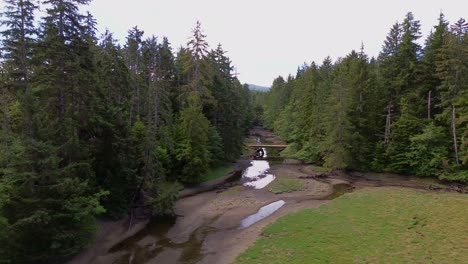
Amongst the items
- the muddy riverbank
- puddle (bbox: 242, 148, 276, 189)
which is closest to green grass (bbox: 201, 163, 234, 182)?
the muddy riverbank

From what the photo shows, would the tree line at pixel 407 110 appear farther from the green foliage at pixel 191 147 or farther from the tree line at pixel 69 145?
the tree line at pixel 69 145

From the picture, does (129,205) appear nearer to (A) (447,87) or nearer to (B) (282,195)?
(B) (282,195)

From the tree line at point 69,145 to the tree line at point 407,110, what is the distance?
62.4 feet

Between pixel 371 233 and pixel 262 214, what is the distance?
8.76m

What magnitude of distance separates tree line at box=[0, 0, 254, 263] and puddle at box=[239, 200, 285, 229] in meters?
5.87

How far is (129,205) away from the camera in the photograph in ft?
81.6

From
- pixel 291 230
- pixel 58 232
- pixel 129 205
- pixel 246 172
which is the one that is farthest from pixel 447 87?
pixel 58 232

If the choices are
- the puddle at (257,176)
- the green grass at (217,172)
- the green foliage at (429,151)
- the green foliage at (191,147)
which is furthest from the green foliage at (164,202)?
the green foliage at (429,151)

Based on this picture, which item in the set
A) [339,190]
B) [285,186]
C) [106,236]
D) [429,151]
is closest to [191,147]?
[285,186]

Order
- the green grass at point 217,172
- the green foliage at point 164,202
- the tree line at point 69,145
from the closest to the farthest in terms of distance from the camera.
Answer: the tree line at point 69,145 < the green foliage at point 164,202 < the green grass at point 217,172

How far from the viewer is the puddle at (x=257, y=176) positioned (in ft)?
119

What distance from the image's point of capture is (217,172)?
40906 mm

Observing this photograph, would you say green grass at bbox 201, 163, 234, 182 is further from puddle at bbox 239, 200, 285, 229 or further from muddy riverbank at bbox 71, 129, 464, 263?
puddle at bbox 239, 200, 285, 229

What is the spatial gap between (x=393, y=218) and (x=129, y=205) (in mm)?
19310
